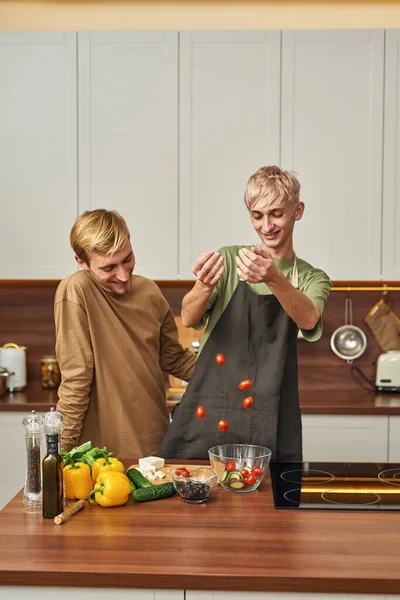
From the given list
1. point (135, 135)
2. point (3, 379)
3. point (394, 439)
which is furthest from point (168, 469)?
point (135, 135)

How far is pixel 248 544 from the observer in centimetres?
154

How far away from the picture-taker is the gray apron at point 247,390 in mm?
2180

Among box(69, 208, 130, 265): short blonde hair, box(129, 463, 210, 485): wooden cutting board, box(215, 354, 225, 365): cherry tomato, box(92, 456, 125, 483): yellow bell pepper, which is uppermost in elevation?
box(69, 208, 130, 265): short blonde hair

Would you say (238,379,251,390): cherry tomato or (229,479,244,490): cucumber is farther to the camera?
(238,379,251,390): cherry tomato

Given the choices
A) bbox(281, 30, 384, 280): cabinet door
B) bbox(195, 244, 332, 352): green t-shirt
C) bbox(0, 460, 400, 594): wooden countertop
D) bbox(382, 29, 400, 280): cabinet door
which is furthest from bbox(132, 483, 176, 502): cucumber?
bbox(382, 29, 400, 280): cabinet door

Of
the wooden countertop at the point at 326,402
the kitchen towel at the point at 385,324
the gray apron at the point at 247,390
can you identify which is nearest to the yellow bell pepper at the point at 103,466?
the gray apron at the point at 247,390

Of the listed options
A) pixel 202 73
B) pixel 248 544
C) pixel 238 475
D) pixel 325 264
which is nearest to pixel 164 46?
pixel 202 73

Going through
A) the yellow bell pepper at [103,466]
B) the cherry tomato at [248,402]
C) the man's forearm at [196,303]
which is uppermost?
the man's forearm at [196,303]

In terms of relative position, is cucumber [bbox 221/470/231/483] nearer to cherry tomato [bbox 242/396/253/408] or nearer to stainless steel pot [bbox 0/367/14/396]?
cherry tomato [bbox 242/396/253/408]

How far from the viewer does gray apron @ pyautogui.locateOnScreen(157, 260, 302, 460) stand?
2.18 metres

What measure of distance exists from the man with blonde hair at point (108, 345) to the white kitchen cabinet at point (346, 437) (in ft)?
3.94

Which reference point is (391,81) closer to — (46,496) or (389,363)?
→ (389,363)

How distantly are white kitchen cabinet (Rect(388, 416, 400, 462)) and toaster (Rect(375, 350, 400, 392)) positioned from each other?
0.93 feet

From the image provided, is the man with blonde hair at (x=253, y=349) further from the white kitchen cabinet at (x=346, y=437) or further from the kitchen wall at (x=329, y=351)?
the kitchen wall at (x=329, y=351)
